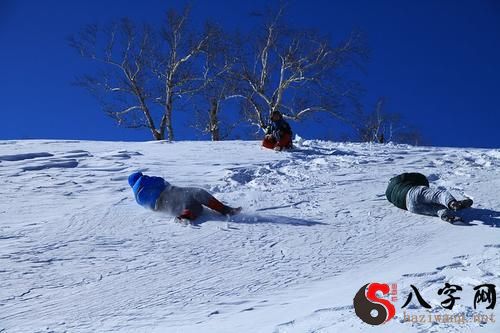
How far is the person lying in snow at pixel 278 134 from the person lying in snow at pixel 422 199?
3572 millimetres

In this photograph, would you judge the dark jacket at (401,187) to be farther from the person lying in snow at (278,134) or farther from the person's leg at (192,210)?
the person lying in snow at (278,134)

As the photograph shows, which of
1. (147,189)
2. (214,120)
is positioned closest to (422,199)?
(147,189)

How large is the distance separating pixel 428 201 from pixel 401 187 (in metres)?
0.46

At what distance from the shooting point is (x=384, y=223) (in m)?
4.88

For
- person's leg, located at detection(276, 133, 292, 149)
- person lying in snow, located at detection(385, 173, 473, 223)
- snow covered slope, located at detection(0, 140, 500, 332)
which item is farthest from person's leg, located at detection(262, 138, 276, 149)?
person lying in snow, located at detection(385, 173, 473, 223)

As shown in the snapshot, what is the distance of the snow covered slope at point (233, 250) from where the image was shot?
294 centimetres

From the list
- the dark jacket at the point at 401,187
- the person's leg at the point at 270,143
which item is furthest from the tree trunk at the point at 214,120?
the dark jacket at the point at 401,187

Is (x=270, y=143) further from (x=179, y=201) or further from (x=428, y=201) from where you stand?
(x=428, y=201)

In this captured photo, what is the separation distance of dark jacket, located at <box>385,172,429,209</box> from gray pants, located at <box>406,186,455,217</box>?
0.09 m

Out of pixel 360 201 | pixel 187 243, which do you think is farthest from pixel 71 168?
pixel 360 201

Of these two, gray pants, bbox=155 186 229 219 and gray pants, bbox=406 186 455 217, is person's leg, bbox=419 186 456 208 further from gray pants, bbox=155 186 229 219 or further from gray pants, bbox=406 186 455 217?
gray pants, bbox=155 186 229 219

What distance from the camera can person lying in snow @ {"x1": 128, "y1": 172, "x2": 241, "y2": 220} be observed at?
16.2 feet

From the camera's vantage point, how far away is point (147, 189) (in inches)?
207

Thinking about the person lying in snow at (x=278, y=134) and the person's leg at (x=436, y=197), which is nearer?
the person's leg at (x=436, y=197)
